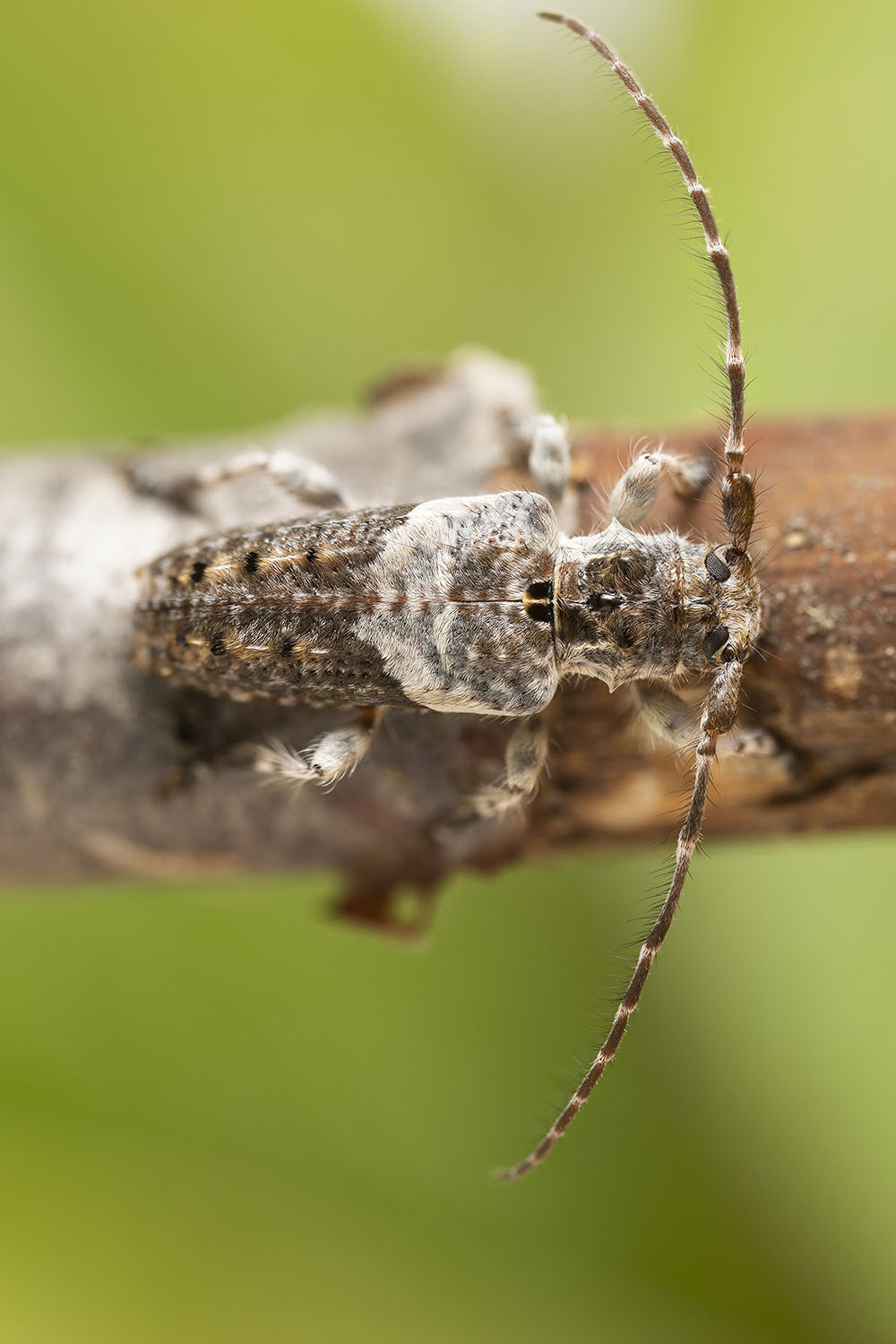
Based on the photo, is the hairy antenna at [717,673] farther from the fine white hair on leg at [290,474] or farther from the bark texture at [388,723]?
→ the fine white hair on leg at [290,474]

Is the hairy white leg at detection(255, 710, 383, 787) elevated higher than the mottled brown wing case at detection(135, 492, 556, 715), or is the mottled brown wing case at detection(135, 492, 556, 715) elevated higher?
the mottled brown wing case at detection(135, 492, 556, 715)

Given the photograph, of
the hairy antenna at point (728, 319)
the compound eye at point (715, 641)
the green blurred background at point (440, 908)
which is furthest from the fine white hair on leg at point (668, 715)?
the green blurred background at point (440, 908)

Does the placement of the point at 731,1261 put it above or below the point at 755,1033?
below

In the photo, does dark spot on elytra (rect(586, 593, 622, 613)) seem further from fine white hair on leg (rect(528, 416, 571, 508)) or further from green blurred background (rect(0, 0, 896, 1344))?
green blurred background (rect(0, 0, 896, 1344))

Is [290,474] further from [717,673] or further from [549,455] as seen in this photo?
[717,673]

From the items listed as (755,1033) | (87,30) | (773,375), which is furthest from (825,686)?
(87,30)

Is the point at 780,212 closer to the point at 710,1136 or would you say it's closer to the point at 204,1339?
the point at 710,1136

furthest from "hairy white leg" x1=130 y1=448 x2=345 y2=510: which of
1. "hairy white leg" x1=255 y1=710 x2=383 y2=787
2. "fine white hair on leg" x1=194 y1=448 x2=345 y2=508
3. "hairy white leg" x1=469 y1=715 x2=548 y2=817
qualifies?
"hairy white leg" x1=469 y1=715 x2=548 y2=817
